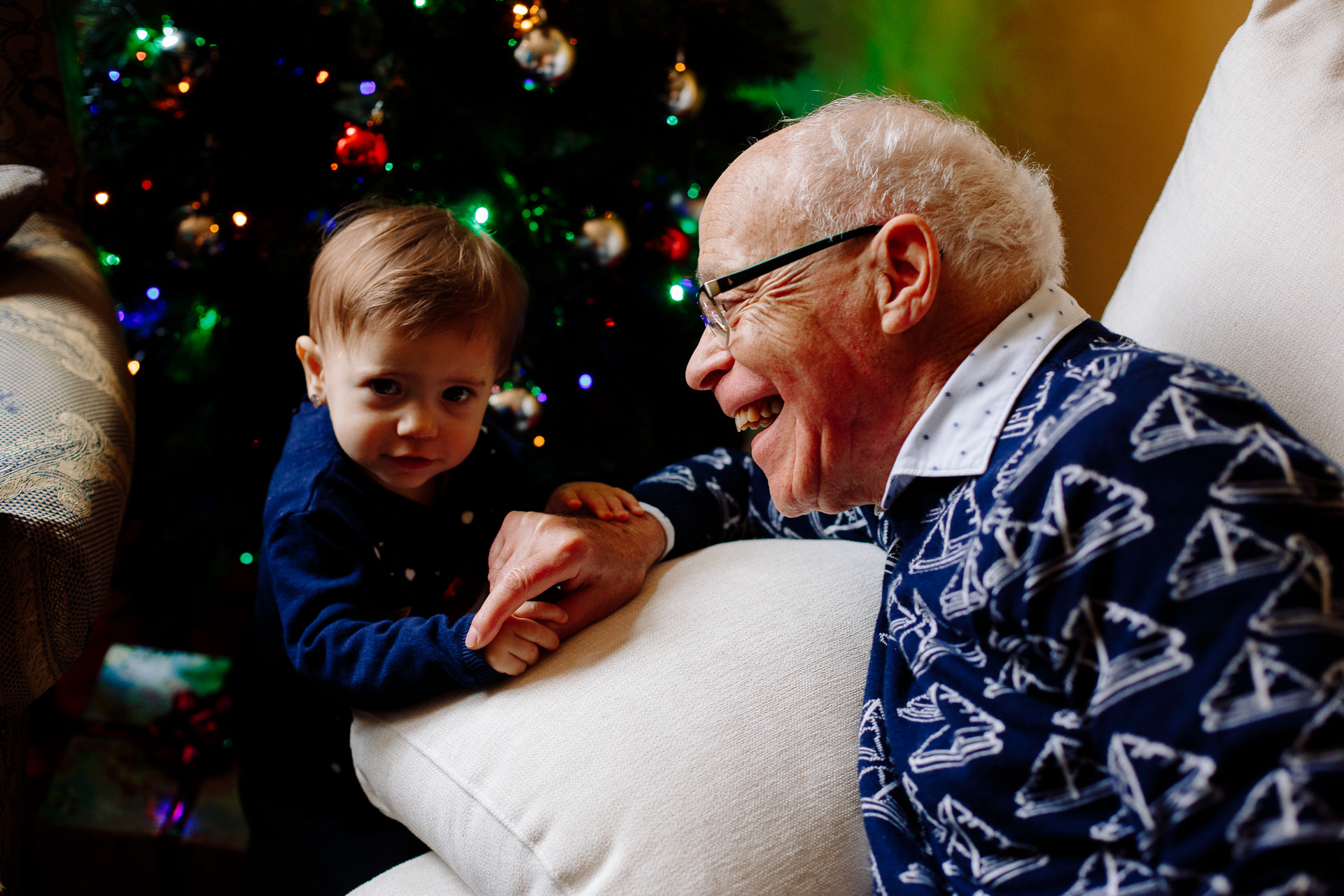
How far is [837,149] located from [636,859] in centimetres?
72

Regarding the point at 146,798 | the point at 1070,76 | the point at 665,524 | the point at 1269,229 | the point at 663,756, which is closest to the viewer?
the point at 663,756

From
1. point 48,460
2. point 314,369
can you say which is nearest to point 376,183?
point 314,369

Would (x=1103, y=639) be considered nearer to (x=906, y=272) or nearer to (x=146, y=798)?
(x=906, y=272)

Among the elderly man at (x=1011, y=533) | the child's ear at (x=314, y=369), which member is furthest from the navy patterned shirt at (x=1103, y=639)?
the child's ear at (x=314, y=369)

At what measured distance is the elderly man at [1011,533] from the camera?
1.73 feet

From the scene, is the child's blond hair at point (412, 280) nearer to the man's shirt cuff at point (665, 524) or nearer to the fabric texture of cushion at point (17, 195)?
the man's shirt cuff at point (665, 524)

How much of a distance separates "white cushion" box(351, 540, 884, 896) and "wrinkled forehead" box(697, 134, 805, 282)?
37 centimetres

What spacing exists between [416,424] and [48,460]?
1.29ft

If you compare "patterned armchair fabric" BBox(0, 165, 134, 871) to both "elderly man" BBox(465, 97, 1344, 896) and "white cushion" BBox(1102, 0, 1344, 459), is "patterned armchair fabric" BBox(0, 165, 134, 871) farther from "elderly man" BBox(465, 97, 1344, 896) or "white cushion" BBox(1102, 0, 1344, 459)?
"white cushion" BBox(1102, 0, 1344, 459)

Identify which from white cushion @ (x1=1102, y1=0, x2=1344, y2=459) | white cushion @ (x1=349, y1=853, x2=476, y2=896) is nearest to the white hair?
white cushion @ (x1=1102, y1=0, x2=1344, y2=459)

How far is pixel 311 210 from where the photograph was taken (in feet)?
4.70

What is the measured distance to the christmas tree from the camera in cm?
136

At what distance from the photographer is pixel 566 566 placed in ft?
2.96

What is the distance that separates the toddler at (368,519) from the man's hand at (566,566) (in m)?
0.03
